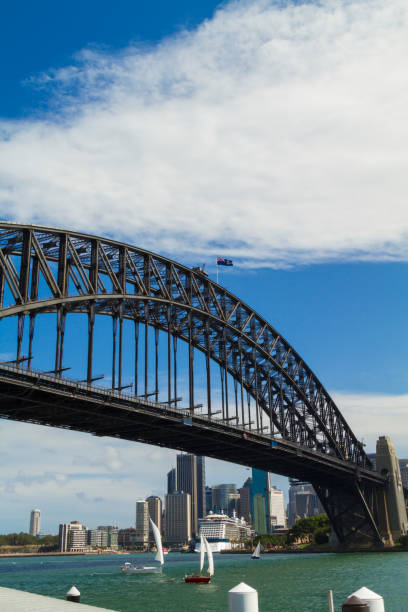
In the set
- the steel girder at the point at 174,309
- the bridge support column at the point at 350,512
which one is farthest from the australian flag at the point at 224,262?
the bridge support column at the point at 350,512

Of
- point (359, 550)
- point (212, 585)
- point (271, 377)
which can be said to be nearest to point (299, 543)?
point (359, 550)

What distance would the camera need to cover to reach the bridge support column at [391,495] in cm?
11350

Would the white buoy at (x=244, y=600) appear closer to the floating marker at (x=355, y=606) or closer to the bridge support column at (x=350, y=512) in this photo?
the floating marker at (x=355, y=606)

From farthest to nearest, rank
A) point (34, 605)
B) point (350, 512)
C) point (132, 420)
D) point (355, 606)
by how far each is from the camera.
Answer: point (350, 512), point (132, 420), point (34, 605), point (355, 606)

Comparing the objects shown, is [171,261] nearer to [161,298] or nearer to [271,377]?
[161,298]

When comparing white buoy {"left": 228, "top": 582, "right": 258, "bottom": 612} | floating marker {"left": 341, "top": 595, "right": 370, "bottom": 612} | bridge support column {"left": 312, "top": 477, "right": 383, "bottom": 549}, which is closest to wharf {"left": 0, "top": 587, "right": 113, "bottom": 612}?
white buoy {"left": 228, "top": 582, "right": 258, "bottom": 612}

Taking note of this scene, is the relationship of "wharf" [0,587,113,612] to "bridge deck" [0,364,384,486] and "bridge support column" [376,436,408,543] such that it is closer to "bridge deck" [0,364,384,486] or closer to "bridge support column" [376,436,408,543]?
"bridge deck" [0,364,384,486]

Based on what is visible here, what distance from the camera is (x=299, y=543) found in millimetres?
192125

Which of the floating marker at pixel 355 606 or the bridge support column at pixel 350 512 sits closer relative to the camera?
the floating marker at pixel 355 606

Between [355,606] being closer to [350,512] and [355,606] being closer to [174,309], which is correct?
[174,309]

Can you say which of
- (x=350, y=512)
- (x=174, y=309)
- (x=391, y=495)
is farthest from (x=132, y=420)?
(x=391, y=495)

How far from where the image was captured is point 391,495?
4557 inches

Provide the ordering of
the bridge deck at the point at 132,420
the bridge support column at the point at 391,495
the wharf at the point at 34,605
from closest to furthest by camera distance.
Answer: the wharf at the point at 34,605
the bridge deck at the point at 132,420
the bridge support column at the point at 391,495

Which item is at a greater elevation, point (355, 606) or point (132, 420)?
point (132, 420)
